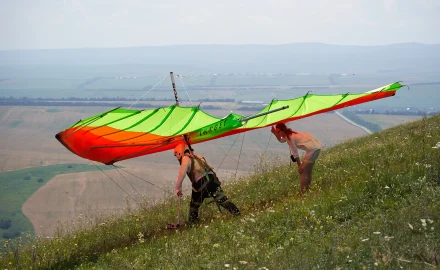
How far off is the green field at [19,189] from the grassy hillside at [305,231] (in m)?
26.1

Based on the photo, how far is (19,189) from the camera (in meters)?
57.7

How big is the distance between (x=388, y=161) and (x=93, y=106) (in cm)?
10513

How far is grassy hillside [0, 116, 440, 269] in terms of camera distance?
664cm

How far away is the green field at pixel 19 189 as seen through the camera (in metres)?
39.9

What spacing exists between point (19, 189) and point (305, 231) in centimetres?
5420

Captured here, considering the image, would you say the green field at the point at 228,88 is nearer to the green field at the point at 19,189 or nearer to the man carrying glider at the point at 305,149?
the green field at the point at 19,189

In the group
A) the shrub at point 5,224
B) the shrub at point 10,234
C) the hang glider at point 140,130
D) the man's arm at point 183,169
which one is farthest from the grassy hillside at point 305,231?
the shrub at point 5,224

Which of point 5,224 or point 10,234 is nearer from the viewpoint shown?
point 10,234

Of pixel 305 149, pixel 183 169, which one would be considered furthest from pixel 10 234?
pixel 305 149

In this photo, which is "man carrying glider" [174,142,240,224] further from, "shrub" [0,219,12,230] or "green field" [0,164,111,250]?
"shrub" [0,219,12,230]

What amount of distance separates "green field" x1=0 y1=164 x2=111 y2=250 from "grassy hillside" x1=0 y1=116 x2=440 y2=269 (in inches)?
1027

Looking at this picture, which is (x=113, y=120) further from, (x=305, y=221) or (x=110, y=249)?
(x=305, y=221)

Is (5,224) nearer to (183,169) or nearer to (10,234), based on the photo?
(10,234)

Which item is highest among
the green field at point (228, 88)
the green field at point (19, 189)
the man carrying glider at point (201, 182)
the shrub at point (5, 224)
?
the man carrying glider at point (201, 182)
